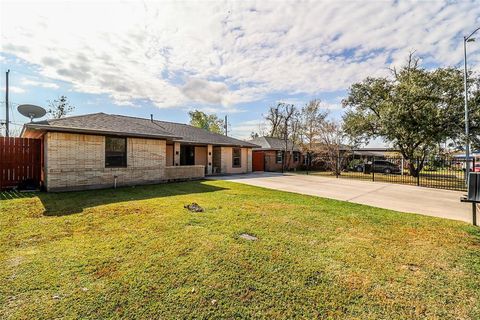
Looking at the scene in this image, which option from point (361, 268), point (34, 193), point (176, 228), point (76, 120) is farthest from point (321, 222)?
point (76, 120)

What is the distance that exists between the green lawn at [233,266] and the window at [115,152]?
489cm

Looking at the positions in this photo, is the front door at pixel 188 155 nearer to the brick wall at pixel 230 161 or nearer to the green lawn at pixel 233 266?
the brick wall at pixel 230 161

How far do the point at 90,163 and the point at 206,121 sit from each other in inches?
1453

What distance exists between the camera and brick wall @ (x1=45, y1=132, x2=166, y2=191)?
916cm

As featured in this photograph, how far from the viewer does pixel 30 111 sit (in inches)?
406

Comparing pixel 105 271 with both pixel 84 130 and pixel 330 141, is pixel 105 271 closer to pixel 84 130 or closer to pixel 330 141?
pixel 84 130

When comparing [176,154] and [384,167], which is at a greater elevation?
[176,154]

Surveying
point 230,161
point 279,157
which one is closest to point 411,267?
point 230,161

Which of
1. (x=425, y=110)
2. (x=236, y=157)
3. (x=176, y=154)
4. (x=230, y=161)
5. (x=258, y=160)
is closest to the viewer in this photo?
(x=425, y=110)

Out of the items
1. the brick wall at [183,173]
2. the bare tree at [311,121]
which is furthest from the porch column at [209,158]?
the bare tree at [311,121]

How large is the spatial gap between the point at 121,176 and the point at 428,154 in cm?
2278

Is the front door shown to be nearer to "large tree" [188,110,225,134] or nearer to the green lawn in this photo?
the green lawn

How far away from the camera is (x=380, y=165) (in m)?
25.6

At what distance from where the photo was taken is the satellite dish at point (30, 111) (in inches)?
402
